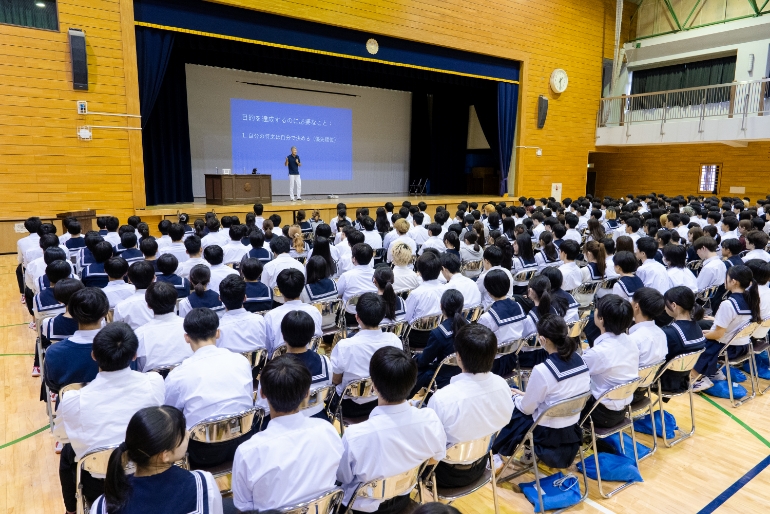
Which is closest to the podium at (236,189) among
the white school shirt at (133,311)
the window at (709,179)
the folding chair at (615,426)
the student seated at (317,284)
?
the student seated at (317,284)

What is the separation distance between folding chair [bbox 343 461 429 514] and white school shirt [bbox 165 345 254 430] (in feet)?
2.52

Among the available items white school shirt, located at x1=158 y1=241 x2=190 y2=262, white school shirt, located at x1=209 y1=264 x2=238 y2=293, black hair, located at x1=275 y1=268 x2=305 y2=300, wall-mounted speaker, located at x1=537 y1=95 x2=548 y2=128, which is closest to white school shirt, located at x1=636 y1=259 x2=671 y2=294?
black hair, located at x1=275 y1=268 x2=305 y2=300

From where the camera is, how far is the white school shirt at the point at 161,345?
309 centimetres

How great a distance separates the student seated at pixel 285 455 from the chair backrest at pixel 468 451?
1.99 ft

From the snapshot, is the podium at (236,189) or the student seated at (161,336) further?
the podium at (236,189)

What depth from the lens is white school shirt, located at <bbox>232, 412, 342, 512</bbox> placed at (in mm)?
1831

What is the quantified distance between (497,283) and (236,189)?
8.59 metres

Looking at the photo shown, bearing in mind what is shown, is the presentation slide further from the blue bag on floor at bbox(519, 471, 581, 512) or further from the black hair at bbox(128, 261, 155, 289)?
the blue bag on floor at bbox(519, 471, 581, 512)

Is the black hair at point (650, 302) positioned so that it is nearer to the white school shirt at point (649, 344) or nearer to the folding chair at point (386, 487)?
the white school shirt at point (649, 344)

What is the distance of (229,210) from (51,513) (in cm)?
814


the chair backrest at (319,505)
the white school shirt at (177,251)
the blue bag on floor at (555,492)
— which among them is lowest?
the blue bag on floor at (555,492)

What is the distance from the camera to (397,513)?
219 centimetres

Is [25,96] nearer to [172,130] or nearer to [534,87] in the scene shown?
[172,130]

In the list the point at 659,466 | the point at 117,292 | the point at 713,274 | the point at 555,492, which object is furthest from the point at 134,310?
the point at 713,274
